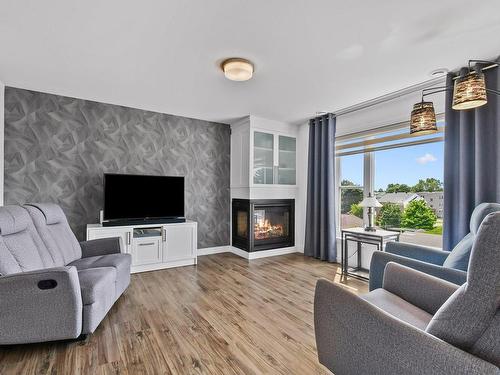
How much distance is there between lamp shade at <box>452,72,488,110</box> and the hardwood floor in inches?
78.5

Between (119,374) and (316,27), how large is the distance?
109 inches

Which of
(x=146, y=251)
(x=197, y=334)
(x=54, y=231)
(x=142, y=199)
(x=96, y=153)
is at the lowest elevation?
(x=197, y=334)

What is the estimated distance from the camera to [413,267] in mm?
1923

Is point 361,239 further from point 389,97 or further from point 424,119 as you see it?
point 389,97

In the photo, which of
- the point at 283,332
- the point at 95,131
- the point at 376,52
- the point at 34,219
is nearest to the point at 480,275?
the point at 283,332

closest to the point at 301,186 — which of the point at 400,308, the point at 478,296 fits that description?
the point at 400,308

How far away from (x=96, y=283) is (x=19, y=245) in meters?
0.68

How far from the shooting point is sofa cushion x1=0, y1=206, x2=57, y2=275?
193 cm

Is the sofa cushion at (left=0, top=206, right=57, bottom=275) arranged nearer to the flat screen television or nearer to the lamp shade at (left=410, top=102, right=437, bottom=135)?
the flat screen television

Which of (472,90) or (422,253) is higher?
(472,90)

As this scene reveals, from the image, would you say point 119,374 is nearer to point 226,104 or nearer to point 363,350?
point 363,350

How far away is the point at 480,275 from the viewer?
84 cm

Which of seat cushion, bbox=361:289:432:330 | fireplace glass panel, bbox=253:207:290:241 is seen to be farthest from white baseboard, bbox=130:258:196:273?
seat cushion, bbox=361:289:432:330

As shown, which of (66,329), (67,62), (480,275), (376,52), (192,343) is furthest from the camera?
(67,62)
